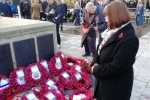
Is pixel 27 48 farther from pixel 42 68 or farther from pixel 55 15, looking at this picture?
pixel 55 15

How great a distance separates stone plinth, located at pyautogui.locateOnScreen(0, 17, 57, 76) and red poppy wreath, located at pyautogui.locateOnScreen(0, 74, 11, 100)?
0.48 feet

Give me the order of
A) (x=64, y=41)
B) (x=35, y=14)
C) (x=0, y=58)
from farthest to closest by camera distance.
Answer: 1. (x=35, y=14)
2. (x=64, y=41)
3. (x=0, y=58)

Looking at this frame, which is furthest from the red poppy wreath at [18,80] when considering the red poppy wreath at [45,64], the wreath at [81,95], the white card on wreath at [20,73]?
the wreath at [81,95]

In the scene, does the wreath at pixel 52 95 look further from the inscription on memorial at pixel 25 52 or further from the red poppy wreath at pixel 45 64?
the inscription on memorial at pixel 25 52

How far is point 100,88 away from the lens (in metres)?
2.13

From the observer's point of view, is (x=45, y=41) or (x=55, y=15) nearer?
(x=45, y=41)

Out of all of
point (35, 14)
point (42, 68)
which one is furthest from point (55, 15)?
point (35, 14)

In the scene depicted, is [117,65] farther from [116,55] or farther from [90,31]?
[90,31]

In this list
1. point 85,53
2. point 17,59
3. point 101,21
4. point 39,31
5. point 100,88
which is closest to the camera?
point 100,88

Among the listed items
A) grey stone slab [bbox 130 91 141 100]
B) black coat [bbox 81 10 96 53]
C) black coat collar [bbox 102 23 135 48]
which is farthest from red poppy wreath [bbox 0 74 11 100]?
black coat [bbox 81 10 96 53]

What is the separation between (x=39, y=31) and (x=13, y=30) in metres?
0.55

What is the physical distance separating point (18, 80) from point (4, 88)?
0.26 m

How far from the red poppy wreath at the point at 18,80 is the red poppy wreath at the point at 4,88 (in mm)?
66

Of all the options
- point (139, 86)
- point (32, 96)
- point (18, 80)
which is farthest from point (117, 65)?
point (139, 86)
